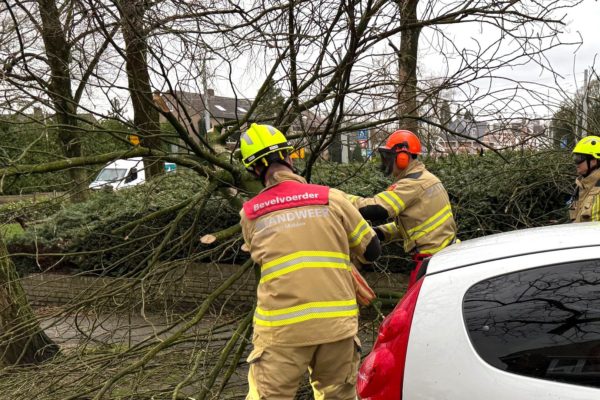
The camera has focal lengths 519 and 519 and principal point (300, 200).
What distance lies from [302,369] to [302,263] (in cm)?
49

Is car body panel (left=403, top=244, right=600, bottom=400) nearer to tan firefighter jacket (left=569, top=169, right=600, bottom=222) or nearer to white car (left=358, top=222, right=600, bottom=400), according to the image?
white car (left=358, top=222, right=600, bottom=400)

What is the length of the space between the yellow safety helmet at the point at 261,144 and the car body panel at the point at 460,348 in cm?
103

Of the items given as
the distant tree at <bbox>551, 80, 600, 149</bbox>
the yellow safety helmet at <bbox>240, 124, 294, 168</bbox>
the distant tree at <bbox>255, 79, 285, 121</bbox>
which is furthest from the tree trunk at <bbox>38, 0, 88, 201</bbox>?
the distant tree at <bbox>551, 80, 600, 149</bbox>

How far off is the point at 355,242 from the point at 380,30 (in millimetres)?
1997

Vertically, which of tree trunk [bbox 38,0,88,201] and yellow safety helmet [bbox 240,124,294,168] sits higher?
tree trunk [bbox 38,0,88,201]

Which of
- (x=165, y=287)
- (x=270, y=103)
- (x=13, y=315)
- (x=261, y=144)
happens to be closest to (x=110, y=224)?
(x=13, y=315)

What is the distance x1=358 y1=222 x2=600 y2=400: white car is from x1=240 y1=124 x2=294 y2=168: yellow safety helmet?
1.01m

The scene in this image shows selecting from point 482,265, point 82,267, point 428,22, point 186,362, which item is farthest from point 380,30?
point 82,267

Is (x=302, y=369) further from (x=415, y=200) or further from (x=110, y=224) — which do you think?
(x=110, y=224)

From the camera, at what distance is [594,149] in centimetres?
401

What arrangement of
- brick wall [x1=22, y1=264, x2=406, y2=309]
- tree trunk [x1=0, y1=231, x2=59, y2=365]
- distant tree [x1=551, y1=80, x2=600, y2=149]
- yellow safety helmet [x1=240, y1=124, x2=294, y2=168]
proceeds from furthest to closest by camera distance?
distant tree [x1=551, y1=80, x2=600, y2=149]
tree trunk [x1=0, y1=231, x2=59, y2=365]
brick wall [x1=22, y1=264, x2=406, y2=309]
yellow safety helmet [x1=240, y1=124, x2=294, y2=168]

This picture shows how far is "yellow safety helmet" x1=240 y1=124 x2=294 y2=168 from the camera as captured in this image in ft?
8.47

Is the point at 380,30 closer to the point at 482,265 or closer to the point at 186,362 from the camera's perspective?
the point at 482,265

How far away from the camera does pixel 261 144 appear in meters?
2.59
